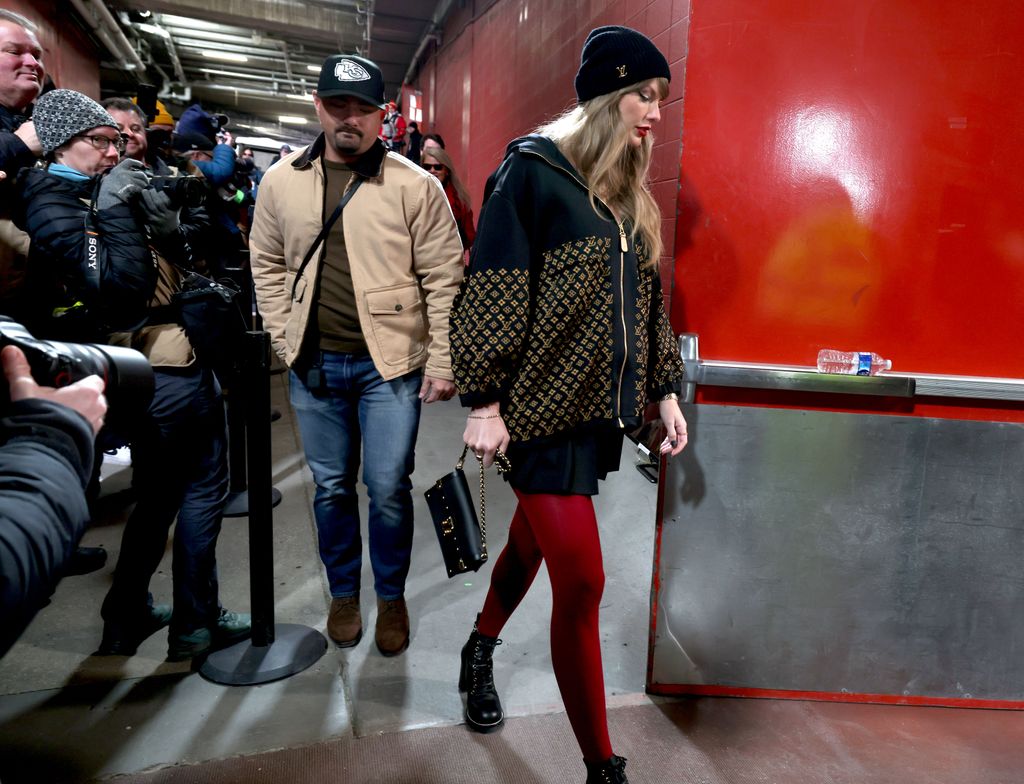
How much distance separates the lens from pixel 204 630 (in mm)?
2211

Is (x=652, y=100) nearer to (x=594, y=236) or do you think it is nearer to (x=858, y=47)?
(x=594, y=236)

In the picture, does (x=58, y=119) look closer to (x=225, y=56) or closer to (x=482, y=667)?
(x=482, y=667)

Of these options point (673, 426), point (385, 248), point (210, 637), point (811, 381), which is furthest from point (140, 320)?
point (811, 381)

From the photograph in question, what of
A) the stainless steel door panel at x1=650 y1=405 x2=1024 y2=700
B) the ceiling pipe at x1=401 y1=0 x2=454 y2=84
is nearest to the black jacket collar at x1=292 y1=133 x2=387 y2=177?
the stainless steel door panel at x1=650 y1=405 x2=1024 y2=700

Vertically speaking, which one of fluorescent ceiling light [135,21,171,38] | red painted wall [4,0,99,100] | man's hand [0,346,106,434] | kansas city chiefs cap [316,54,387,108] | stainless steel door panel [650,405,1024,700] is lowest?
stainless steel door panel [650,405,1024,700]

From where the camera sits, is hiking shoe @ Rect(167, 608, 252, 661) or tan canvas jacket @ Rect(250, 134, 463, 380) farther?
hiking shoe @ Rect(167, 608, 252, 661)

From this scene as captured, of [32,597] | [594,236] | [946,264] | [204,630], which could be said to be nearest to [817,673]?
[946,264]

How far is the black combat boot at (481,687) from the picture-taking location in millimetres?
1940

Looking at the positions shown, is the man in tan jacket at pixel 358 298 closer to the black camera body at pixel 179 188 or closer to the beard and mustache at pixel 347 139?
the beard and mustache at pixel 347 139

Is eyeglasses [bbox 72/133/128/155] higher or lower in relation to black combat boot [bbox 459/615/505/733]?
higher

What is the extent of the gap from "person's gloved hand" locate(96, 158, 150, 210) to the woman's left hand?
155 centimetres

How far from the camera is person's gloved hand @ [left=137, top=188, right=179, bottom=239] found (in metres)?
1.87

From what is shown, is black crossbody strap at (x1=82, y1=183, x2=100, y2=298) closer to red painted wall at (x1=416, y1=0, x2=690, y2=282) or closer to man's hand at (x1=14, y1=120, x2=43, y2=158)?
man's hand at (x1=14, y1=120, x2=43, y2=158)

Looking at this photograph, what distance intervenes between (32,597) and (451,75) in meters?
8.35
